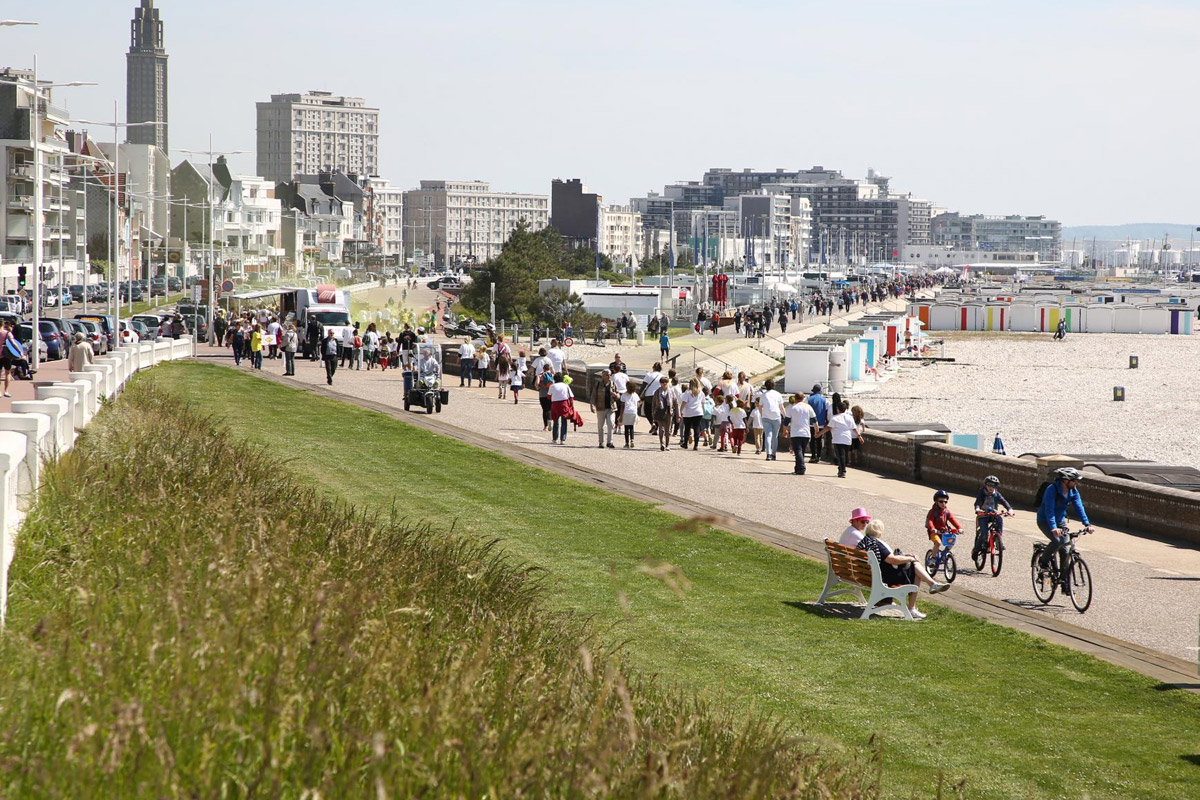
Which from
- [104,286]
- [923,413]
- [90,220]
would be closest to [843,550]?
[923,413]

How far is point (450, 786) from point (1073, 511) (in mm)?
10559

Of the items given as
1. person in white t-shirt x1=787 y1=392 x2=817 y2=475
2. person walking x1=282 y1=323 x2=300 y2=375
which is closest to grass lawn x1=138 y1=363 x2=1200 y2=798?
person in white t-shirt x1=787 y1=392 x2=817 y2=475

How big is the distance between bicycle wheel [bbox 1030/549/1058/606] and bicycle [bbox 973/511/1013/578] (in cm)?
104

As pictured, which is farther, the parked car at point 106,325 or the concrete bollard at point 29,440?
the parked car at point 106,325

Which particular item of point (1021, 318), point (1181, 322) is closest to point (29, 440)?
point (1021, 318)

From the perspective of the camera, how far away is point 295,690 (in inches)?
206

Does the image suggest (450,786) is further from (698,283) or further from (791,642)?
(698,283)

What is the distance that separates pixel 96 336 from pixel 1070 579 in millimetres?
36013

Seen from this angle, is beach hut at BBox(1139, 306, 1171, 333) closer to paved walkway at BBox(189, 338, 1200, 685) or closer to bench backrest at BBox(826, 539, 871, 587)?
paved walkway at BBox(189, 338, 1200, 685)

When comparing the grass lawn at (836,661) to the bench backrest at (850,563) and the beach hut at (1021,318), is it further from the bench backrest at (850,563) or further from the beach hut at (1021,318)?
the beach hut at (1021,318)

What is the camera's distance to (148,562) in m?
7.33

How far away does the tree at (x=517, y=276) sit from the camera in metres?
86.4

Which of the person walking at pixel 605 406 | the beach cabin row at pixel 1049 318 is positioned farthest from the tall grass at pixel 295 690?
the beach cabin row at pixel 1049 318

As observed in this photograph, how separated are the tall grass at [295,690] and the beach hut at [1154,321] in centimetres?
10260
